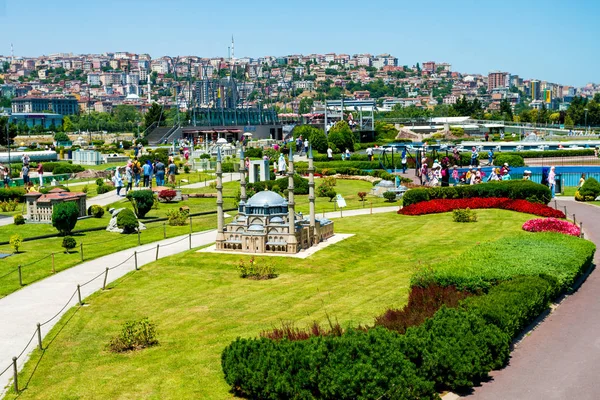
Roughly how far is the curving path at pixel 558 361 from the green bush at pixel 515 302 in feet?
1.17

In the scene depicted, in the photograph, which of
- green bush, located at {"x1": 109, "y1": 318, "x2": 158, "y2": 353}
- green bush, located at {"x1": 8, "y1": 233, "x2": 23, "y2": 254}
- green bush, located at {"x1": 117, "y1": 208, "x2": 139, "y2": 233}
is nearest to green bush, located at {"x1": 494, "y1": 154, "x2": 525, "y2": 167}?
green bush, located at {"x1": 117, "y1": 208, "x2": 139, "y2": 233}

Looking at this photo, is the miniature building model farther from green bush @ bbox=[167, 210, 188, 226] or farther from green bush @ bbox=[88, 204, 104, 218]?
green bush @ bbox=[167, 210, 188, 226]

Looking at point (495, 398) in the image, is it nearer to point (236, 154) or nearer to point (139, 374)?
point (139, 374)

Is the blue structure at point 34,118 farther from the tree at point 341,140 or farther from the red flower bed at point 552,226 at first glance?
the red flower bed at point 552,226

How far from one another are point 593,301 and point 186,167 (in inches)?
1391

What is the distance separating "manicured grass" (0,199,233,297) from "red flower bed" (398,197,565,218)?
26.9ft

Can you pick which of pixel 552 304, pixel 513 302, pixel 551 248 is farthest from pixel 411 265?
pixel 513 302

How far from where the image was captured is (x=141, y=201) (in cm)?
2973

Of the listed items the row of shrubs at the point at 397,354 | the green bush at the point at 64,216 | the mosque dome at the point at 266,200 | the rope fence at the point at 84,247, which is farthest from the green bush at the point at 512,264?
the green bush at the point at 64,216

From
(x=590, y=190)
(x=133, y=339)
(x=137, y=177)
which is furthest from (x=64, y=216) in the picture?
(x=590, y=190)

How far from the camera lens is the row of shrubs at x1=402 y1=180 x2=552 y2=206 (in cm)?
2998

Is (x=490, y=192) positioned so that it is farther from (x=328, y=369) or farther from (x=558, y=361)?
(x=328, y=369)

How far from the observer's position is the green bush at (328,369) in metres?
10.8

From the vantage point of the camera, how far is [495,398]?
1168cm
